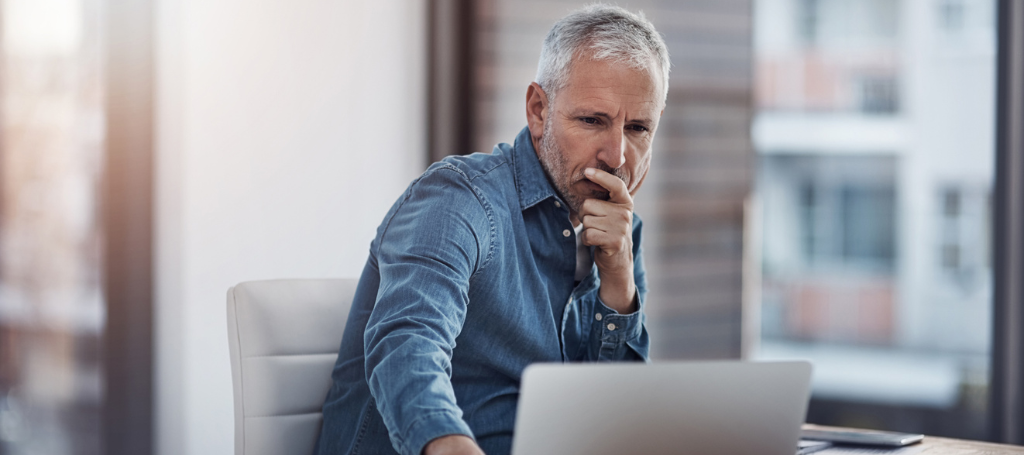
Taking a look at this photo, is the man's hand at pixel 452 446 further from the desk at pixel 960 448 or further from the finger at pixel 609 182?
the desk at pixel 960 448

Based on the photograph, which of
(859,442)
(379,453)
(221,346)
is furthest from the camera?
(221,346)

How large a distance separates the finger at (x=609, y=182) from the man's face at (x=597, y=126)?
0.02m

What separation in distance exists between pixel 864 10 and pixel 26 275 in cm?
616

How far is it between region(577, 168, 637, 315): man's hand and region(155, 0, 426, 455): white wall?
1.05m

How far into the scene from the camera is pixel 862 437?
130 cm

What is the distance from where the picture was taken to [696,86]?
8.70 feet

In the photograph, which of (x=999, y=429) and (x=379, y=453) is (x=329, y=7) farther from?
(x=999, y=429)

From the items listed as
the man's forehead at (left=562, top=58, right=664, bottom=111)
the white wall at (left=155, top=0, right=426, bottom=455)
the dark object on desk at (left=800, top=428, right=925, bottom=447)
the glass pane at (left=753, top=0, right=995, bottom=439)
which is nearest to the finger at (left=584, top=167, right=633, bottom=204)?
the man's forehead at (left=562, top=58, right=664, bottom=111)

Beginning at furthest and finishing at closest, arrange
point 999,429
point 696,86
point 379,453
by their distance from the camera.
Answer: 1. point 696,86
2. point 999,429
3. point 379,453

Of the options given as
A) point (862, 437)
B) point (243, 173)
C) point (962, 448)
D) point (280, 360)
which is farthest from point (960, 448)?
point (243, 173)

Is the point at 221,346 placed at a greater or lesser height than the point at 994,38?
lesser

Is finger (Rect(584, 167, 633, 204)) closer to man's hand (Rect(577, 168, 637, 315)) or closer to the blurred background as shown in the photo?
man's hand (Rect(577, 168, 637, 315))

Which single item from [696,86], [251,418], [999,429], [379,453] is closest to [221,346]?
[251,418]

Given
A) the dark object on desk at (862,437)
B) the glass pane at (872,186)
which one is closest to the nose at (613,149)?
the dark object on desk at (862,437)
